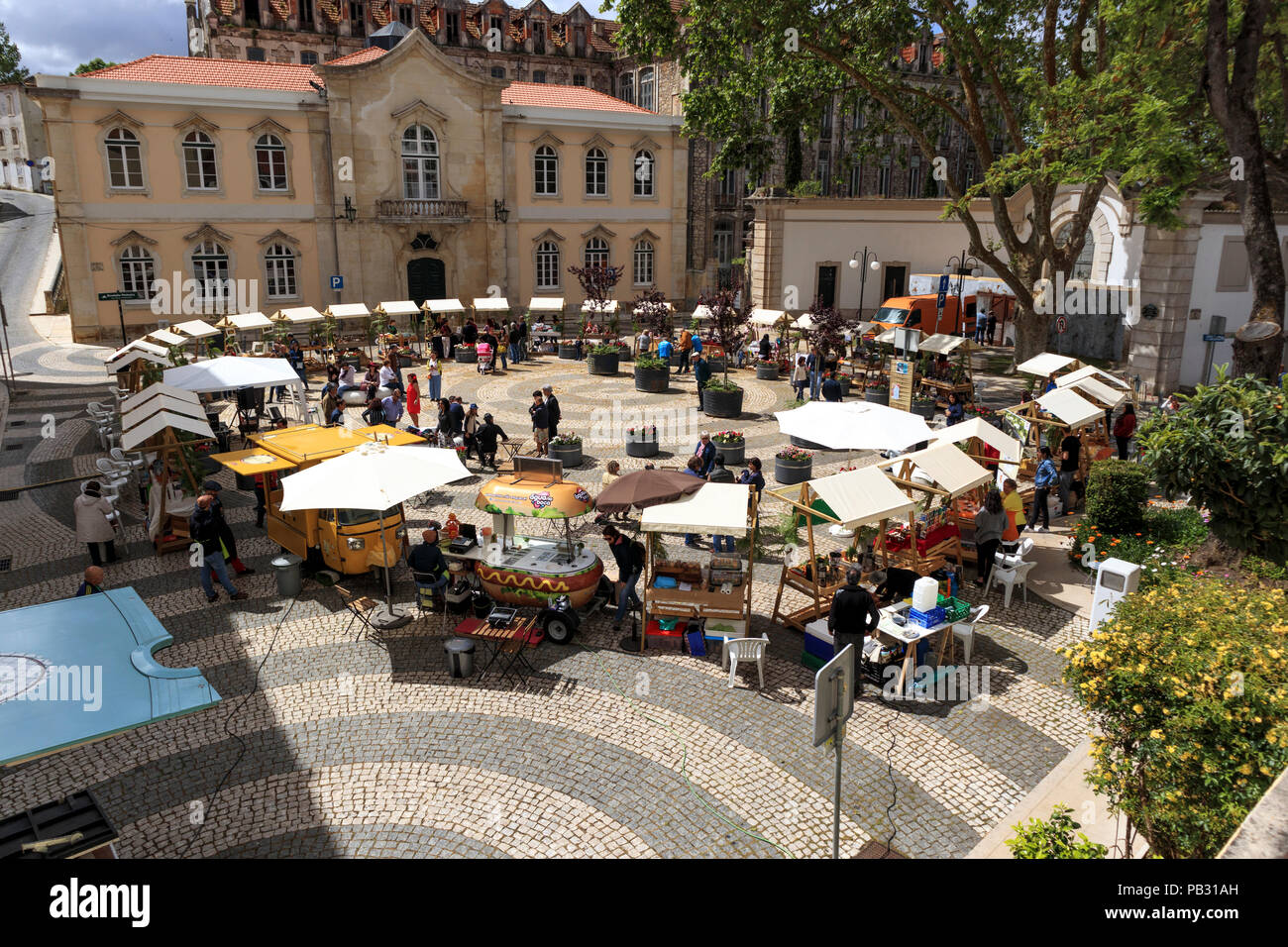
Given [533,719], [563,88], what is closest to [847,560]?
[533,719]

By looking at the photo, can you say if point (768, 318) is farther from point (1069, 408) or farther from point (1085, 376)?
point (1069, 408)

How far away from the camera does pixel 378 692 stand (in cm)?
1027

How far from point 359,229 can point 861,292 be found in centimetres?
2356

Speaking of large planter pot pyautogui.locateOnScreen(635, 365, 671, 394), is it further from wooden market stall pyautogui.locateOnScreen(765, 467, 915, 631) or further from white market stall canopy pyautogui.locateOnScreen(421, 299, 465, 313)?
wooden market stall pyautogui.locateOnScreen(765, 467, 915, 631)

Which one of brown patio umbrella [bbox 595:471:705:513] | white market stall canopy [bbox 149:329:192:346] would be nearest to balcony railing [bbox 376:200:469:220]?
white market stall canopy [bbox 149:329:192:346]

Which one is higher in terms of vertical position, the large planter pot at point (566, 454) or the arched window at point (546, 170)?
the arched window at point (546, 170)

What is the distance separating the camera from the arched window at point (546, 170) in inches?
1618

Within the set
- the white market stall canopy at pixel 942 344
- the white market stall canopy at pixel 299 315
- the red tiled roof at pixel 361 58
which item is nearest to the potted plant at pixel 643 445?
the white market stall canopy at pixel 942 344

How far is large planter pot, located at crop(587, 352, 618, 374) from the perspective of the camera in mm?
30362

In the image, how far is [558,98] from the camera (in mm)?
43219

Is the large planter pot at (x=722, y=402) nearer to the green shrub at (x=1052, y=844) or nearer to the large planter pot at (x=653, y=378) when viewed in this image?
the large planter pot at (x=653, y=378)

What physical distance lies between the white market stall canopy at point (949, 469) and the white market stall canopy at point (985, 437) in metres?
1.36
